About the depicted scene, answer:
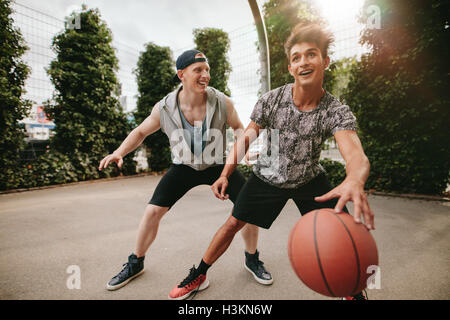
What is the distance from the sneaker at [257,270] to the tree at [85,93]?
29.7 ft

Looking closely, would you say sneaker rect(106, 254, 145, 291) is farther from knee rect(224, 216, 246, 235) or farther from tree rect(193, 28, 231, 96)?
tree rect(193, 28, 231, 96)

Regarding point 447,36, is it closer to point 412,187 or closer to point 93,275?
point 412,187

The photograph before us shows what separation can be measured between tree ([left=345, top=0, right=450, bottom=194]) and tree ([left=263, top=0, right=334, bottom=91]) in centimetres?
148

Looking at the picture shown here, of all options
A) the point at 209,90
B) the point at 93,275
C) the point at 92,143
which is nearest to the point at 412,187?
the point at 209,90

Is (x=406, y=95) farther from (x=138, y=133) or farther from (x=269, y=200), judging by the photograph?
(x=138, y=133)

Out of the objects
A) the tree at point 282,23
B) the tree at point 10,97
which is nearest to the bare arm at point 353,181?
the tree at point 282,23

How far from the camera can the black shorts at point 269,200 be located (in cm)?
217

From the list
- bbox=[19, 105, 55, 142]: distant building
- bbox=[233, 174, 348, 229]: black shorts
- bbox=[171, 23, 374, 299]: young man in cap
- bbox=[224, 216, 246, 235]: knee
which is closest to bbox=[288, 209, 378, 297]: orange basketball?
bbox=[171, 23, 374, 299]: young man in cap

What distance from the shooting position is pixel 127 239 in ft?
12.8

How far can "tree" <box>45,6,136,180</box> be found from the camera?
9211 mm

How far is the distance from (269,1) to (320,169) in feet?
25.5

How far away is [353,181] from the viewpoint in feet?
4.82

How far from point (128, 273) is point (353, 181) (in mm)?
2426

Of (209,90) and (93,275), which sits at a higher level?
(209,90)
